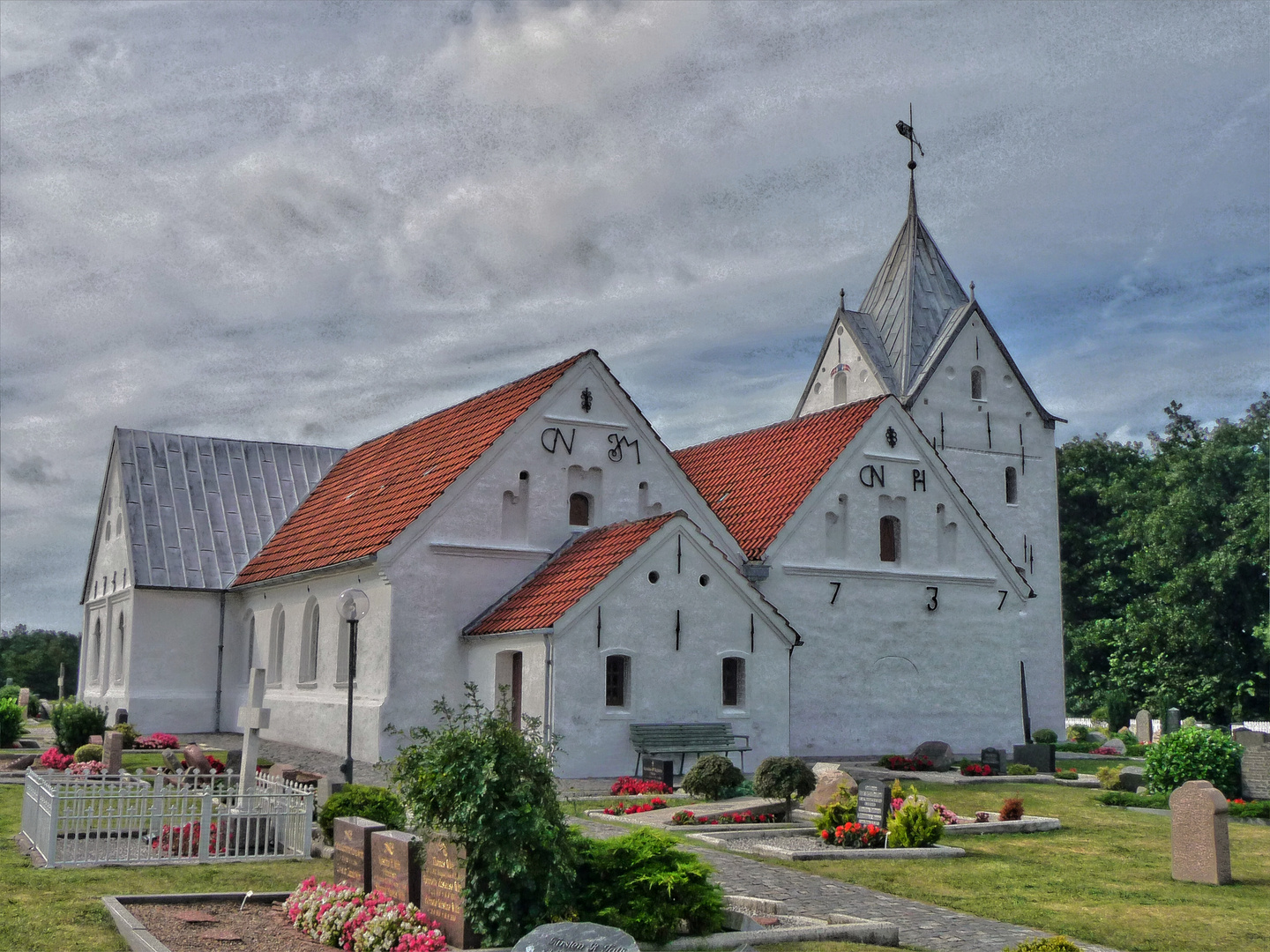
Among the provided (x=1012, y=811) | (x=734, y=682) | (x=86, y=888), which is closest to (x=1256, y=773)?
(x=1012, y=811)

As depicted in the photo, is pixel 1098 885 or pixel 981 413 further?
pixel 981 413

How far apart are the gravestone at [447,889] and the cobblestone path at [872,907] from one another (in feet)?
9.67

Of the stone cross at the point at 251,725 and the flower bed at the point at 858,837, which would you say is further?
the flower bed at the point at 858,837

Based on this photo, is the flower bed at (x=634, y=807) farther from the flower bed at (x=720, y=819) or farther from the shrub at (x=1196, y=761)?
the shrub at (x=1196, y=761)

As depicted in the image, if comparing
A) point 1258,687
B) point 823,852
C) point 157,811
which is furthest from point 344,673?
point 1258,687

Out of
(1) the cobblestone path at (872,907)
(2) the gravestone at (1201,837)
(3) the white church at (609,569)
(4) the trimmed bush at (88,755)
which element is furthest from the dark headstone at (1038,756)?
(4) the trimmed bush at (88,755)

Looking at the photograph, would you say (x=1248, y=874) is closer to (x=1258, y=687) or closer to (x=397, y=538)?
(x=397, y=538)

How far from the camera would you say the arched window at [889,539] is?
3041cm

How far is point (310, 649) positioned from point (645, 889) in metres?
20.6

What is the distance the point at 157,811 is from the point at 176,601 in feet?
65.0

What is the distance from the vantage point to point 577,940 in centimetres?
807

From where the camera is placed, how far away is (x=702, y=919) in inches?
404

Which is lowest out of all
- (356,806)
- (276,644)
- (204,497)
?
(356,806)

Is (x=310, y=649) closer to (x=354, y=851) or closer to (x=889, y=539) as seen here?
(x=889, y=539)
